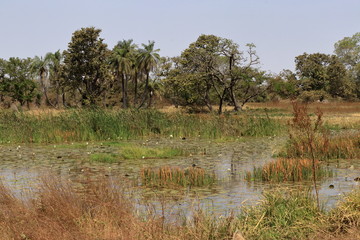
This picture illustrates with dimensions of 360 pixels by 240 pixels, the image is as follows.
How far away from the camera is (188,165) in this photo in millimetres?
13930

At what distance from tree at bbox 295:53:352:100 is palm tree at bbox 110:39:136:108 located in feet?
88.9

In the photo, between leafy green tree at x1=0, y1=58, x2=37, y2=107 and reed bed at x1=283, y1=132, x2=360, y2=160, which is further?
leafy green tree at x1=0, y1=58, x2=37, y2=107

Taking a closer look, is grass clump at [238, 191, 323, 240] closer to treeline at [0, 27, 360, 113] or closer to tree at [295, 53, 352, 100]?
treeline at [0, 27, 360, 113]

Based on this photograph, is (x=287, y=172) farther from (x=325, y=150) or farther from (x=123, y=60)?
(x=123, y=60)

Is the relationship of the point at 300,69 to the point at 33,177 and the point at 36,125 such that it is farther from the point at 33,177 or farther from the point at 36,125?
the point at 33,177

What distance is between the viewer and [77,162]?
1525 cm

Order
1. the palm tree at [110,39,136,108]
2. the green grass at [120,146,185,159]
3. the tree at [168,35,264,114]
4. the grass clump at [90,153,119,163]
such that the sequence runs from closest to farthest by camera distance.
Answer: the grass clump at [90,153,119,163], the green grass at [120,146,185,159], the tree at [168,35,264,114], the palm tree at [110,39,136,108]

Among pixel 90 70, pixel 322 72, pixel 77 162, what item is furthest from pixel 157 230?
pixel 322 72

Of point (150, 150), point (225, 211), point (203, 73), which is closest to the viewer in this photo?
point (225, 211)

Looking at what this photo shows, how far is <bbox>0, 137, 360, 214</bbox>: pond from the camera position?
9.11m

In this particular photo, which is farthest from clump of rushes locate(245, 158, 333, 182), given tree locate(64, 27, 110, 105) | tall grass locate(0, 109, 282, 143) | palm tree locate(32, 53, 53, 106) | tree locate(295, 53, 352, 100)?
palm tree locate(32, 53, 53, 106)

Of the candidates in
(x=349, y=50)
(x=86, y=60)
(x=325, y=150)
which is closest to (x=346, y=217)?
(x=325, y=150)

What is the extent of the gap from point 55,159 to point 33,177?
4203mm

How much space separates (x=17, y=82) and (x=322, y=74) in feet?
155
